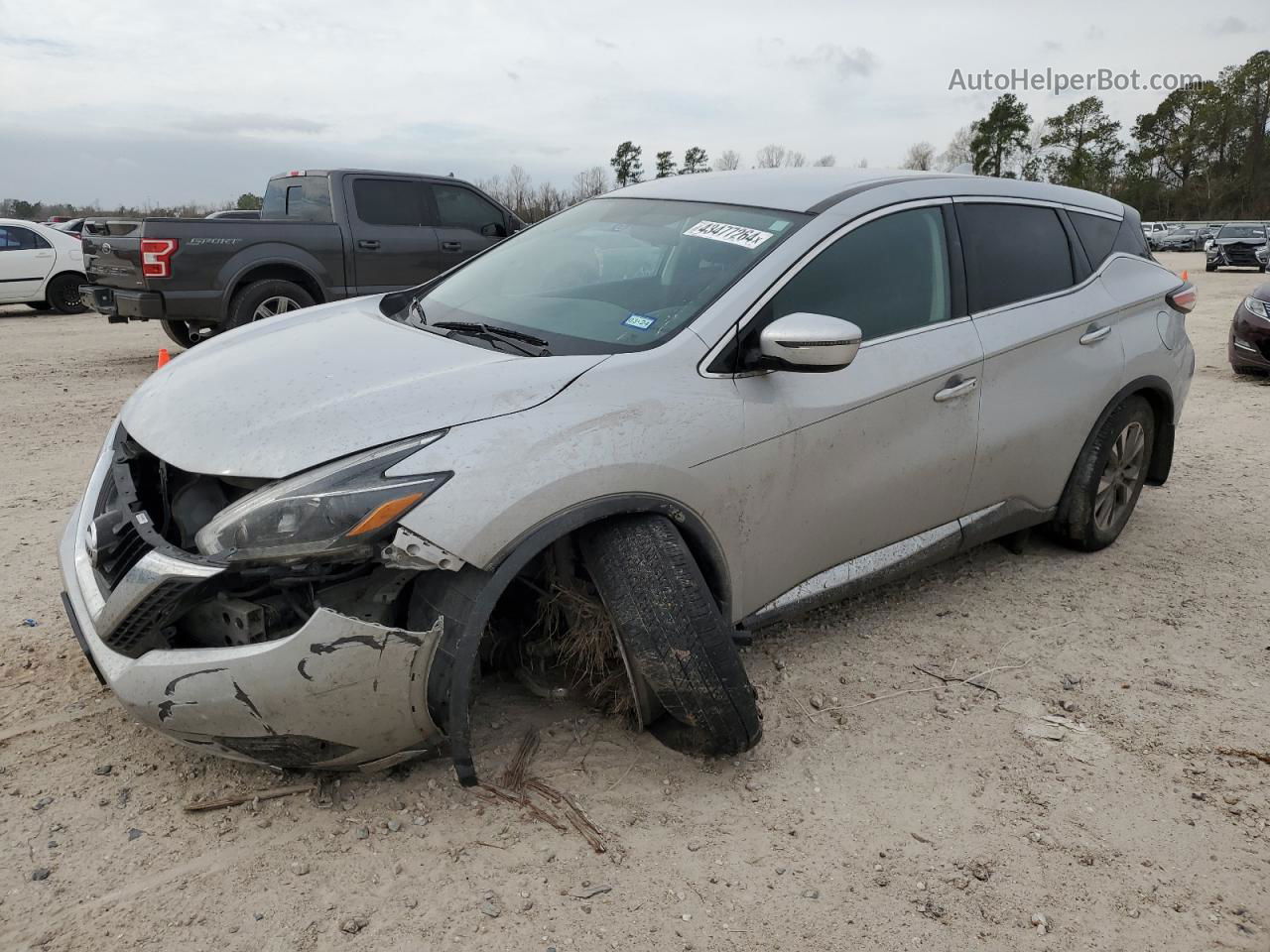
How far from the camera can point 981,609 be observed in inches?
159

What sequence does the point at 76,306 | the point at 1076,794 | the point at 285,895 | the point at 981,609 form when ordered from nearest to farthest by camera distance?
the point at 285,895 < the point at 1076,794 < the point at 981,609 < the point at 76,306

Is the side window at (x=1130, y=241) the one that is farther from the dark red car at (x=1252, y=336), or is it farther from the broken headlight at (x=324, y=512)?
the dark red car at (x=1252, y=336)

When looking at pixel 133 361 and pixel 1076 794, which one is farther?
pixel 133 361

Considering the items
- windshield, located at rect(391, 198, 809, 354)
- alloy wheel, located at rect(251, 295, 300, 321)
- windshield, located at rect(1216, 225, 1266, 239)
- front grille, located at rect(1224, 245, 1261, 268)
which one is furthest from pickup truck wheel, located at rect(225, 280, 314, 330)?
windshield, located at rect(1216, 225, 1266, 239)

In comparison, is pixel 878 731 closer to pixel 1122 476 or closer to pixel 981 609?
pixel 981 609

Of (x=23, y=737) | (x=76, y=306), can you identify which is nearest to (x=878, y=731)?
(x=23, y=737)

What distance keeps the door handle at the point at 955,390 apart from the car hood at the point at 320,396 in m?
1.33

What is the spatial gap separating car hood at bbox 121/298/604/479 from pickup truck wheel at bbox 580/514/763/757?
460mm

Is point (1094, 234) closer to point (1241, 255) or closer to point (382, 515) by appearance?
point (382, 515)

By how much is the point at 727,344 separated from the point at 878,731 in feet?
4.25

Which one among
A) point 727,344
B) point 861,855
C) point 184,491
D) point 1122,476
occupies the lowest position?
point 861,855

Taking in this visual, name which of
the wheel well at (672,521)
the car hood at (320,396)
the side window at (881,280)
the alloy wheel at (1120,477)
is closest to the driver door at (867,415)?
the side window at (881,280)

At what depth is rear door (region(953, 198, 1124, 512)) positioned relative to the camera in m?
3.75

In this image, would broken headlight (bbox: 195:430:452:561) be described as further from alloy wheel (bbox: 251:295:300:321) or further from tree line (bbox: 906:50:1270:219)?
tree line (bbox: 906:50:1270:219)
